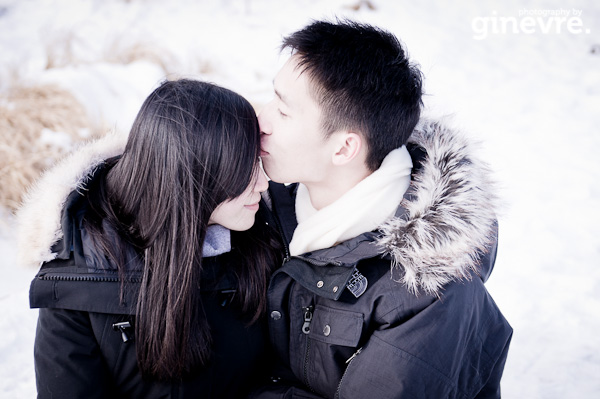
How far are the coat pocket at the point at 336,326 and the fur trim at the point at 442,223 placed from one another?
0.21 m

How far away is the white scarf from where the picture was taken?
5.51ft

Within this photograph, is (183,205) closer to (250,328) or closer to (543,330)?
(250,328)

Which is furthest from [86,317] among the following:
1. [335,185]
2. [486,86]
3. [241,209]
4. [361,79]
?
[486,86]

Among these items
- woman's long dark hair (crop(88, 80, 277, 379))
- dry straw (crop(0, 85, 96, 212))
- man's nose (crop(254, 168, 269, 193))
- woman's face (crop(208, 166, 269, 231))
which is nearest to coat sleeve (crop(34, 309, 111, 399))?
woman's long dark hair (crop(88, 80, 277, 379))

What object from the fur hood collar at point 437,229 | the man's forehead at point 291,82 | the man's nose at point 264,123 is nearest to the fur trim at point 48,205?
the man's nose at point 264,123

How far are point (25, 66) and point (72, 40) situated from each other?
0.53 m

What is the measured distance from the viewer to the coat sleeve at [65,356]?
4.59 feet

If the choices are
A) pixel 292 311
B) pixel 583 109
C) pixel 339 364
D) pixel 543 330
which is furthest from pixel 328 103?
pixel 583 109

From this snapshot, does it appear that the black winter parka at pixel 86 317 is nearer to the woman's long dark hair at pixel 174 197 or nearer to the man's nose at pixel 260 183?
the woman's long dark hair at pixel 174 197

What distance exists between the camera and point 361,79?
1.72m

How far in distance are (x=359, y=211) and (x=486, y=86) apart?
→ 3757mm

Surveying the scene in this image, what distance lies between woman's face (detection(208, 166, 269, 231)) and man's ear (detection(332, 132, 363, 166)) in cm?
29

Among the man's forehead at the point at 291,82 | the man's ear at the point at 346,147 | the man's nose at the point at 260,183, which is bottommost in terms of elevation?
the man's nose at the point at 260,183

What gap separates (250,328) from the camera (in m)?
1.72
